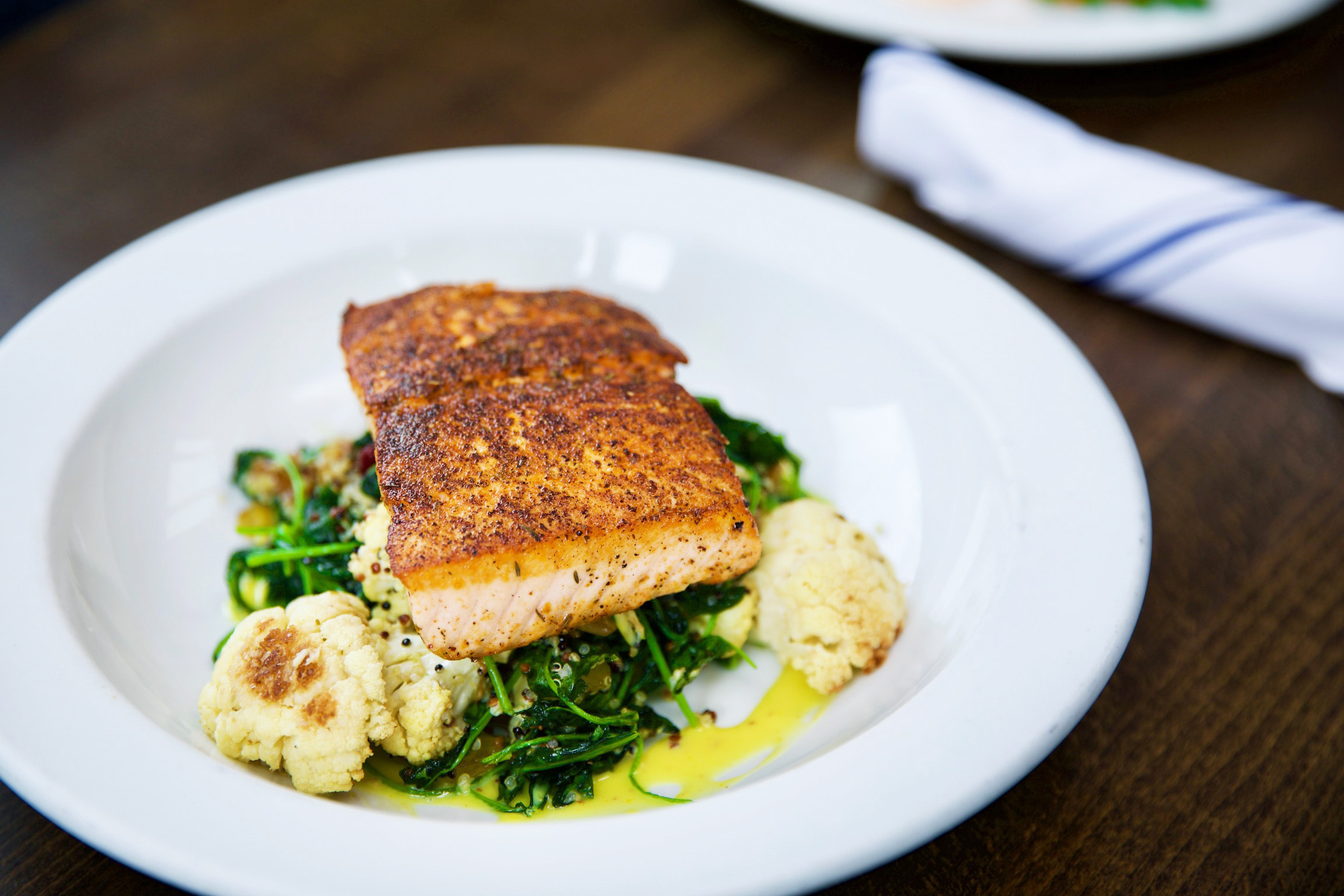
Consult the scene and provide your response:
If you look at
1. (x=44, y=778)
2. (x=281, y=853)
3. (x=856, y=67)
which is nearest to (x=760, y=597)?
(x=281, y=853)

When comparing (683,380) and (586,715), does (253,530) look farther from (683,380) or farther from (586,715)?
(683,380)

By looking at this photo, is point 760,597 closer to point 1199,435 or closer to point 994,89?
point 1199,435

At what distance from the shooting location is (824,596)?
7.25 feet

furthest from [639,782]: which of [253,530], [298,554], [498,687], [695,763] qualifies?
[253,530]

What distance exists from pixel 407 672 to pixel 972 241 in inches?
102

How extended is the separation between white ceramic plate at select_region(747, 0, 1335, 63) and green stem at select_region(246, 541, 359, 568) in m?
2.89

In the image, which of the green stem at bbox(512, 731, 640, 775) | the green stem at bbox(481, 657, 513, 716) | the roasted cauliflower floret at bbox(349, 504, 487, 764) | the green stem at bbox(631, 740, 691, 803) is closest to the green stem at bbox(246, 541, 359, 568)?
the roasted cauliflower floret at bbox(349, 504, 487, 764)

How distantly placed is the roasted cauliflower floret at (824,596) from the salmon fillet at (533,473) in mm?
186

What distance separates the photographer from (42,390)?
90.7 inches

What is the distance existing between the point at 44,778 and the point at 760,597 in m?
1.54

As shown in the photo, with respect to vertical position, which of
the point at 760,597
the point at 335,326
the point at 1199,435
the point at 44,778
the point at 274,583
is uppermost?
the point at 44,778

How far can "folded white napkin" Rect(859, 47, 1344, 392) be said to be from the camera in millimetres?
2947

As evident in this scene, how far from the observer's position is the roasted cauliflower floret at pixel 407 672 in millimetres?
1979

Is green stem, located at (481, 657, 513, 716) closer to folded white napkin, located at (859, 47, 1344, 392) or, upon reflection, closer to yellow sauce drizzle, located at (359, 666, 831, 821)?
yellow sauce drizzle, located at (359, 666, 831, 821)
